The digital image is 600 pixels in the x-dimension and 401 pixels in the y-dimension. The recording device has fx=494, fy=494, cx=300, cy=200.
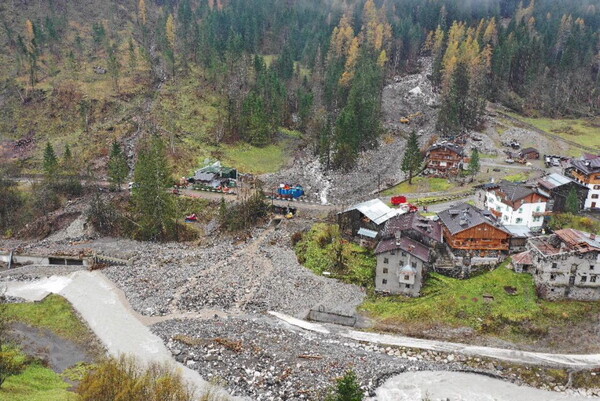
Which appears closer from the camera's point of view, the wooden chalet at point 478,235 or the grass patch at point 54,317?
the grass patch at point 54,317

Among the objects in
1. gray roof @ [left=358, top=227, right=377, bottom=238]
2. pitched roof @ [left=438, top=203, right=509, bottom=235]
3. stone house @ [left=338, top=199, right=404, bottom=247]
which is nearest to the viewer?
pitched roof @ [left=438, top=203, right=509, bottom=235]

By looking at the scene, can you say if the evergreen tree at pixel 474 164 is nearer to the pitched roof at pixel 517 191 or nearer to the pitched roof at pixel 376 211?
the pitched roof at pixel 517 191

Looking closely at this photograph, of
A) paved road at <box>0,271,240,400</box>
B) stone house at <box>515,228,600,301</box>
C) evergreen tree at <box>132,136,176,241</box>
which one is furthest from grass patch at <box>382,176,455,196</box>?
paved road at <box>0,271,240,400</box>

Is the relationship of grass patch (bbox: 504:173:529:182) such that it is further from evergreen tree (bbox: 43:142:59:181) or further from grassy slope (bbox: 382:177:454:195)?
evergreen tree (bbox: 43:142:59:181)

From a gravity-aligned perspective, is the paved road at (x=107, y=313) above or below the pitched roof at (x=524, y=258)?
below

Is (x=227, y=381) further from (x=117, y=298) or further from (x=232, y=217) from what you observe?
(x=232, y=217)

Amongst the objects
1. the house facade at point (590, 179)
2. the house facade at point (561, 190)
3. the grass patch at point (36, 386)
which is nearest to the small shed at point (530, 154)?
the house facade at point (590, 179)
